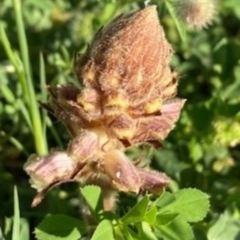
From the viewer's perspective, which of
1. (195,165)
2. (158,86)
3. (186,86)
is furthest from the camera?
(186,86)

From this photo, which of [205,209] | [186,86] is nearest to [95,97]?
[205,209]

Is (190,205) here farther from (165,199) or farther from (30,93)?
(30,93)

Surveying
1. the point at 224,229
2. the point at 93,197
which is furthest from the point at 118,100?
the point at 224,229

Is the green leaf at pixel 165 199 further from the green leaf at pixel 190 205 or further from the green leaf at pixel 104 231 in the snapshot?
the green leaf at pixel 104 231

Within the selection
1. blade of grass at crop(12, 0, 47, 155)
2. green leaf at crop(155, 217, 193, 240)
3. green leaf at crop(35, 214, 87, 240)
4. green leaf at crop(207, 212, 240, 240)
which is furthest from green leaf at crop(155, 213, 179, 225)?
blade of grass at crop(12, 0, 47, 155)

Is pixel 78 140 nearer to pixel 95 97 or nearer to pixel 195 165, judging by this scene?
pixel 95 97
